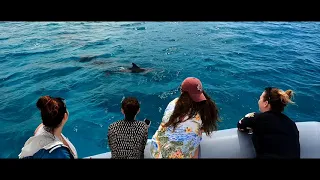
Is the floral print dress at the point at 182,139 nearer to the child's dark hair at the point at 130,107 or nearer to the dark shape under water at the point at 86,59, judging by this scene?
the child's dark hair at the point at 130,107

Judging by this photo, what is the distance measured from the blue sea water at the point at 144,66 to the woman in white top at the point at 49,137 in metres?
3.56

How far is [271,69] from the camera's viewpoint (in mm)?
10477

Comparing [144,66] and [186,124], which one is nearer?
[186,124]

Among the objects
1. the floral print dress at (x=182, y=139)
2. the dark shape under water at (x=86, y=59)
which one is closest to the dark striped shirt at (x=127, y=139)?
the floral print dress at (x=182, y=139)

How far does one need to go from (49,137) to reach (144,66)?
27.7 ft

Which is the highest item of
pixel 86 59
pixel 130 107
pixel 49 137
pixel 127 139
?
pixel 130 107

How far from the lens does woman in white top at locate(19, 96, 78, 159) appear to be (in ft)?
8.76

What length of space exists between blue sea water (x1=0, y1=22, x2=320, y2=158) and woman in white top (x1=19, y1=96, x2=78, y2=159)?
11.7 ft

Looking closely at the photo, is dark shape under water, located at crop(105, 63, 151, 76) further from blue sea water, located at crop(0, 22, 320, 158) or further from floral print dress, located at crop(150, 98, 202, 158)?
floral print dress, located at crop(150, 98, 202, 158)

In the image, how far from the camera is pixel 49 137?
2.79 m

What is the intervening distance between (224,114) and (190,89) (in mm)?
4594

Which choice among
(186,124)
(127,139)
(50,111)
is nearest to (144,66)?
(127,139)

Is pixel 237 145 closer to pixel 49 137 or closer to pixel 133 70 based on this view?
pixel 49 137
